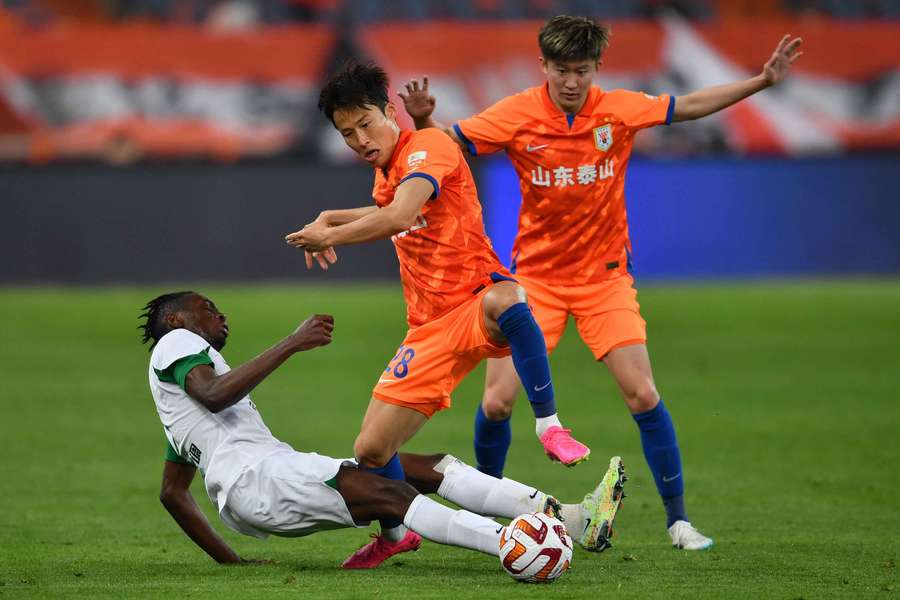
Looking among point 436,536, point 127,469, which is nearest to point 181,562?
point 436,536

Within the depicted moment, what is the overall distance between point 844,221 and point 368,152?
16.6 m

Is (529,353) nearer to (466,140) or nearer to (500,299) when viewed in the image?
(500,299)

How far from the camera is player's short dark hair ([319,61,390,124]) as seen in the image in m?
6.18

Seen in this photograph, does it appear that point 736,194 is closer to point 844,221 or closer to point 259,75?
point 844,221

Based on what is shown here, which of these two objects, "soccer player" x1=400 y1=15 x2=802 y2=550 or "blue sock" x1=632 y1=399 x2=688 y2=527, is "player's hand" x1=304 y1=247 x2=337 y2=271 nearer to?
"soccer player" x1=400 y1=15 x2=802 y2=550

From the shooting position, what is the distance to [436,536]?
5750 millimetres

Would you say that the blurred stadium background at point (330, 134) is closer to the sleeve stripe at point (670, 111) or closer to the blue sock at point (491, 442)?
the blue sock at point (491, 442)

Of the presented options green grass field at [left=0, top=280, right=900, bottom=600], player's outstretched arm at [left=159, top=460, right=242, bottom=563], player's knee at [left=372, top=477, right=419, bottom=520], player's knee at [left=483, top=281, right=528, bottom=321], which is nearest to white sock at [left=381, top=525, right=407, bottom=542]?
green grass field at [left=0, top=280, right=900, bottom=600]

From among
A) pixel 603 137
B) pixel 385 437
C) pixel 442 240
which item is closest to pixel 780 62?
pixel 603 137

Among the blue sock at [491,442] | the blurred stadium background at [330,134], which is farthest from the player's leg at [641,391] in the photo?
the blurred stadium background at [330,134]

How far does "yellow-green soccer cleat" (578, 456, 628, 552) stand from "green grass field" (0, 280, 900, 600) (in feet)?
0.42

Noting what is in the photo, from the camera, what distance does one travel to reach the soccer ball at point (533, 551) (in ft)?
18.3

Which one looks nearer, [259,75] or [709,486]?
[709,486]

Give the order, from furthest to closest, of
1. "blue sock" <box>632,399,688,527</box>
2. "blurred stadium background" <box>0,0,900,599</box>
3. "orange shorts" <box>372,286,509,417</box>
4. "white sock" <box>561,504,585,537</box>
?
"blurred stadium background" <box>0,0,900,599</box>
"blue sock" <box>632,399,688,527</box>
"orange shorts" <box>372,286,509,417</box>
"white sock" <box>561,504,585,537</box>
